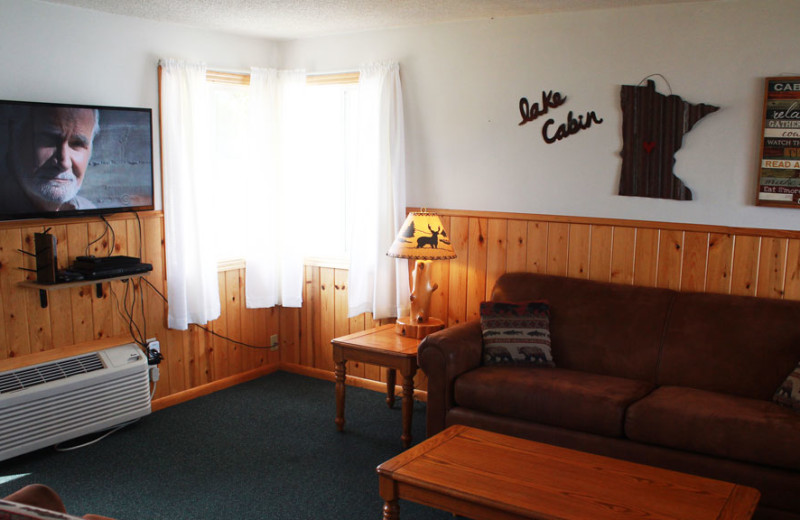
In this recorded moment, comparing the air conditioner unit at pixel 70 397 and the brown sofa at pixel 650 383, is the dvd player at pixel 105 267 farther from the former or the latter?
the brown sofa at pixel 650 383

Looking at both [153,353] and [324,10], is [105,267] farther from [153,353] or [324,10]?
[324,10]

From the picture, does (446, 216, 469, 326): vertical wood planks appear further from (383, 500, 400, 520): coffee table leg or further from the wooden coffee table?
(383, 500, 400, 520): coffee table leg

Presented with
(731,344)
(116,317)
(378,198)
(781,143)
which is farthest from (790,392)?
(116,317)

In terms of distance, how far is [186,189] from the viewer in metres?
4.30

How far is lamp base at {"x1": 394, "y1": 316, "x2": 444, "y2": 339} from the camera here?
4.02 metres

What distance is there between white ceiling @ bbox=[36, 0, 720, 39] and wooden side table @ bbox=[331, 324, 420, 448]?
6.00 feet

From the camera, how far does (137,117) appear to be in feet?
13.2

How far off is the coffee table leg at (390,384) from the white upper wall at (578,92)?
42.3 inches

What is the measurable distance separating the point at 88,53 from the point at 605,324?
124 inches

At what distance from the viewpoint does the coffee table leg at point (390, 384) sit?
430 cm

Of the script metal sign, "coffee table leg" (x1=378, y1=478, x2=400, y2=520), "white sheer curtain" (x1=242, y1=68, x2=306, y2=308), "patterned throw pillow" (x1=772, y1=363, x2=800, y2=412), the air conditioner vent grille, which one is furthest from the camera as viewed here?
"white sheer curtain" (x1=242, y1=68, x2=306, y2=308)

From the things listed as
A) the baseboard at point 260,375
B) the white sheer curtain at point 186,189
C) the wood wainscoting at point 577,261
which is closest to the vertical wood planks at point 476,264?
the wood wainscoting at point 577,261

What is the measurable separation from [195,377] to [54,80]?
1983 millimetres

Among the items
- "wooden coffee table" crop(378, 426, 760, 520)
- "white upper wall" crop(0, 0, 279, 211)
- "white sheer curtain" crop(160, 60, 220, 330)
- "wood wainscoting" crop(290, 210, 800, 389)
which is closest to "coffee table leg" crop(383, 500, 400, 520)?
"wooden coffee table" crop(378, 426, 760, 520)
